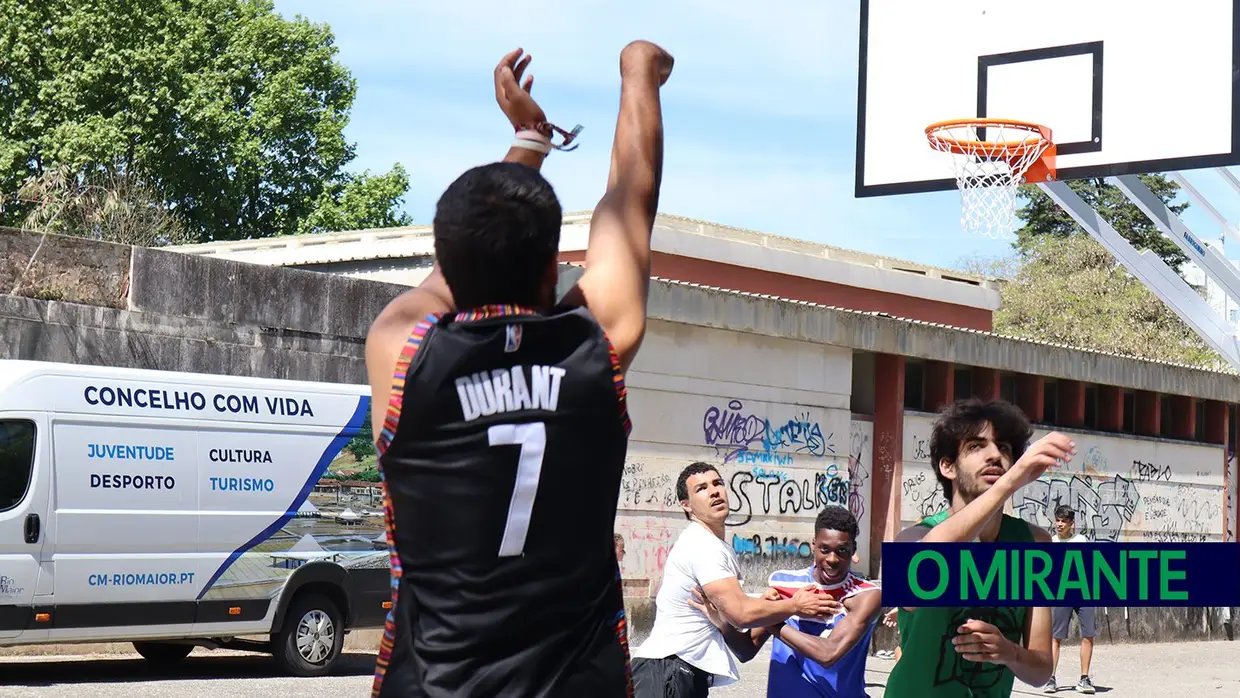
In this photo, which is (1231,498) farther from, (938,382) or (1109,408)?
(938,382)

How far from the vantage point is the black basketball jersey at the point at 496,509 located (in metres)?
2.78

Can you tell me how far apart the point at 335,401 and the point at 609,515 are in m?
12.9

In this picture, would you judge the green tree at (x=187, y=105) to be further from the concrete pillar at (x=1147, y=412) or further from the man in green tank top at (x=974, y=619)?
the man in green tank top at (x=974, y=619)

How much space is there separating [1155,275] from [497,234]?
1493 centimetres

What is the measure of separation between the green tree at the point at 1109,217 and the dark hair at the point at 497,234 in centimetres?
5063

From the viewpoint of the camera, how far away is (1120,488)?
26875mm

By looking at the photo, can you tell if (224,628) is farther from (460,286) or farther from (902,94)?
(460,286)

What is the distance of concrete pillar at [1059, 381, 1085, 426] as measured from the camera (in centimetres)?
2652

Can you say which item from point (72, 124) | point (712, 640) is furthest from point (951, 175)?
point (72, 124)

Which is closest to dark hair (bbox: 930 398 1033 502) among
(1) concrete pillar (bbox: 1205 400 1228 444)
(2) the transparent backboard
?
(2) the transparent backboard

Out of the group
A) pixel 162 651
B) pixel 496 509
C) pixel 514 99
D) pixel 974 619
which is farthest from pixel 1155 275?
pixel 496 509

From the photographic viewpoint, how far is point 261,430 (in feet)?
48.9

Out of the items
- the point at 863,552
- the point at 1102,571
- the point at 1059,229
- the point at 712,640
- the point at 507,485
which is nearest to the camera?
the point at 507,485

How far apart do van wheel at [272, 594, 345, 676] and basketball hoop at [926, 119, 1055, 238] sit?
662cm
